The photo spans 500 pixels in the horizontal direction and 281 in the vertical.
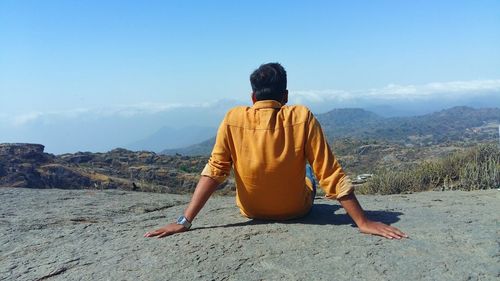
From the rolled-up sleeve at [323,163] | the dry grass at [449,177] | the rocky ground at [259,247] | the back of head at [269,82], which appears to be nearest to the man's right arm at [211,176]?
the rocky ground at [259,247]

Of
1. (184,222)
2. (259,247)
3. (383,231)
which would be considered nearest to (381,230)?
(383,231)

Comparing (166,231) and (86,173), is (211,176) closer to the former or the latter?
(166,231)

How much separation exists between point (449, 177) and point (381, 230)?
20.5 ft

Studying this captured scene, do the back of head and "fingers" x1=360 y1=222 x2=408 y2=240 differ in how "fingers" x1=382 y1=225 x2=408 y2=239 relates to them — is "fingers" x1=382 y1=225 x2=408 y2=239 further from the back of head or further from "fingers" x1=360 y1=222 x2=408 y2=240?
the back of head

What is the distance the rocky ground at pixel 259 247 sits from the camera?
3691 millimetres

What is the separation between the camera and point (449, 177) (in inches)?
392

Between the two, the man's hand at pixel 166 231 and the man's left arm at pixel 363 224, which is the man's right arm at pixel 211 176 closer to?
the man's hand at pixel 166 231

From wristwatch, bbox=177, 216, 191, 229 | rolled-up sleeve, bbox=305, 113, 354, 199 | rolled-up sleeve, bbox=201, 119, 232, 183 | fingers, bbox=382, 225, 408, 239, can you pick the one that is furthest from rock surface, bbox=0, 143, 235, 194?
fingers, bbox=382, 225, 408, 239

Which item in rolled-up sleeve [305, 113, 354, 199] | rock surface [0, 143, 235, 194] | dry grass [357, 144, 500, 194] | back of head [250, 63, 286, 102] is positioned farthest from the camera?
rock surface [0, 143, 235, 194]

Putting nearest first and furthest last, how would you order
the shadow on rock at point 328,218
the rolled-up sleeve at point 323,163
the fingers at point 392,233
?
the fingers at point 392,233 → the rolled-up sleeve at point 323,163 → the shadow on rock at point 328,218

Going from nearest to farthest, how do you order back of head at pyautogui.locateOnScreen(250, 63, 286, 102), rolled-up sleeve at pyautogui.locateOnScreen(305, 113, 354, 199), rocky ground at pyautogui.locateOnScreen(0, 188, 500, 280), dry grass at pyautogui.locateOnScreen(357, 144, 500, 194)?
rocky ground at pyautogui.locateOnScreen(0, 188, 500, 280) → rolled-up sleeve at pyautogui.locateOnScreen(305, 113, 354, 199) → back of head at pyautogui.locateOnScreen(250, 63, 286, 102) → dry grass at pyautogui.locateOnScreen(357, 144, 500, 194)

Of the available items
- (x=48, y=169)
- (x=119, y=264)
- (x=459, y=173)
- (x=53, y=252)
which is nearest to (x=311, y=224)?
(x=119, y=264)

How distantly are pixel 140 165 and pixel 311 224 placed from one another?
688 inches

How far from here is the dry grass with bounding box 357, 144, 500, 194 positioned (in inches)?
345
